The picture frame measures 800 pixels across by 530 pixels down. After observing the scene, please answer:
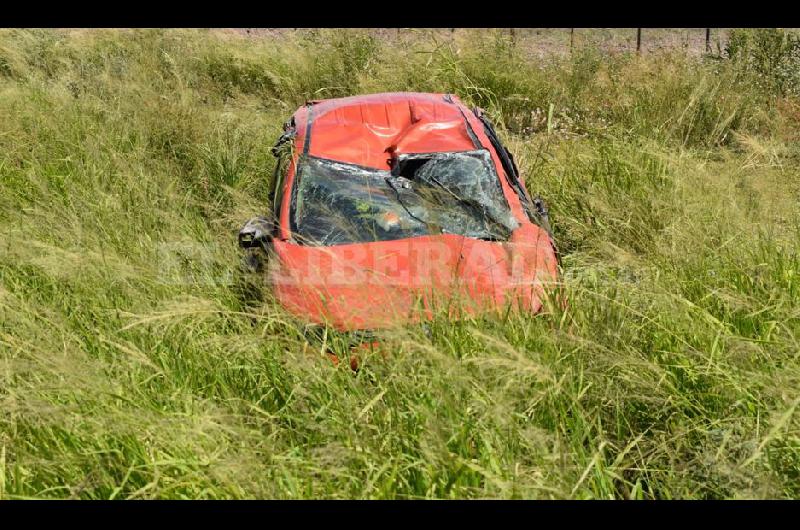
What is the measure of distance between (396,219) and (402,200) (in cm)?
26

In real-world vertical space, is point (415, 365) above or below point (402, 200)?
below

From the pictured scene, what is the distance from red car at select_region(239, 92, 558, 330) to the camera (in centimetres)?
318

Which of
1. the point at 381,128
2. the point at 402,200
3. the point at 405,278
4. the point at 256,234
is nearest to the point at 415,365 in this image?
the point at 405,278

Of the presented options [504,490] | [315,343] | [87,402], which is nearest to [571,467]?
[504,490]

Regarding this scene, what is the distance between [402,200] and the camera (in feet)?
13.9

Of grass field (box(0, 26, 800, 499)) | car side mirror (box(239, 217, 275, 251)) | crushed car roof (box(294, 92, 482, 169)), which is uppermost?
crushed car roof (box(294, 92, 482, 169))

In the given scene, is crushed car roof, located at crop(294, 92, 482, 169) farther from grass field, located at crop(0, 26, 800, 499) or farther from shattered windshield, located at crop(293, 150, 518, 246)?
grass field, located at crop(0, 26, 800, 499)

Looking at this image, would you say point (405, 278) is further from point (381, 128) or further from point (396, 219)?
point (381, 128)

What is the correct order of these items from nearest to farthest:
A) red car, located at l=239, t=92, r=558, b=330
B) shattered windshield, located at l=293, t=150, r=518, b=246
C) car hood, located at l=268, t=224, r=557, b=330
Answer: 1. car hood, located at l=268, t=224, r=557, b=330
2. red car, located at l=239, t=92, r=558, b=330
3. shattered windshield, located at l=293, t=150, r=518, b=246

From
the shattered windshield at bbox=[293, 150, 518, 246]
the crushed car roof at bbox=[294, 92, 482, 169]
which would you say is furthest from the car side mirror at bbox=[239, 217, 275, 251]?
the crushed car roof at bbox=[294, 92, 482, 169]

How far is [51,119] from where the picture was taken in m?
6.07

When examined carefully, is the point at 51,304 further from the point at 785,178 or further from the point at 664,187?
the point at 785,178

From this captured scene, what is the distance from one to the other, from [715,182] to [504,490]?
2.79m

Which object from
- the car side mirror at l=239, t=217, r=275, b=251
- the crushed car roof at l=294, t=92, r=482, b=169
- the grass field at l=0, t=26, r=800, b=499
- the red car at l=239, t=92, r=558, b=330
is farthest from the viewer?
the crushed car roof at l=294, t=92, r=482, b=169
